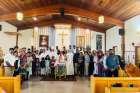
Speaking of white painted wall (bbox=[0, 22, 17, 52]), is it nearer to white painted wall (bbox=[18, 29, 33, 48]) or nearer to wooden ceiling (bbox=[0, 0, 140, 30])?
white painted wall (bbox=[18, 29, 33, 48])

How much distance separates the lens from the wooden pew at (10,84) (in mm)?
6148

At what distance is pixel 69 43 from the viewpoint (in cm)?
1673

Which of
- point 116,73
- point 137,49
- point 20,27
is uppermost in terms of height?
point 20,27

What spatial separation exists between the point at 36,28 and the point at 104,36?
457cm

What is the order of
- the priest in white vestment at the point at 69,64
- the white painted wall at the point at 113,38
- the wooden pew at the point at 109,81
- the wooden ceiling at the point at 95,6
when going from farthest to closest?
the white painted wall at the point at 113,38
the priest in white vestment at the point at 69,64
the wooden ceiling at the point at 95,6
the wooden pew at the point at 109,81

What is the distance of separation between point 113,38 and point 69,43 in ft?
10.0

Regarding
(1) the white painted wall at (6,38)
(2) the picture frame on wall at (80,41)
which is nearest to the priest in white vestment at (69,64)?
(1) the white painted wall at (6,38)

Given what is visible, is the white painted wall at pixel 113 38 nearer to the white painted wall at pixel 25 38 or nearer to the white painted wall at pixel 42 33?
the white painted wall at pixel 42 33

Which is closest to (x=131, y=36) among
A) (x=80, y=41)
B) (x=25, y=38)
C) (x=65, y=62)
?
(x=65, y=62)

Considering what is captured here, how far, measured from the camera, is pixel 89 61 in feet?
44.7

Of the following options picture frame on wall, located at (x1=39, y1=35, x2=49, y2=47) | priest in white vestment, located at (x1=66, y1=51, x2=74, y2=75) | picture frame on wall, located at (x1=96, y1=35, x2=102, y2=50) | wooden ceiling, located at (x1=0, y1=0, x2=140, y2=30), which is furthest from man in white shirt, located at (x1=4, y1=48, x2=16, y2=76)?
picture frame on wall, located at (x1=96, y1=35, x2=102, y2=50)

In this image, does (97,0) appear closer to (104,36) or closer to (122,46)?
(122,46)

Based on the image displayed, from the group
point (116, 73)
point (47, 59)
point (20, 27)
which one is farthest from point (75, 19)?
point (116, 73)

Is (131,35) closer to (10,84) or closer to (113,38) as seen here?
(113,38)
